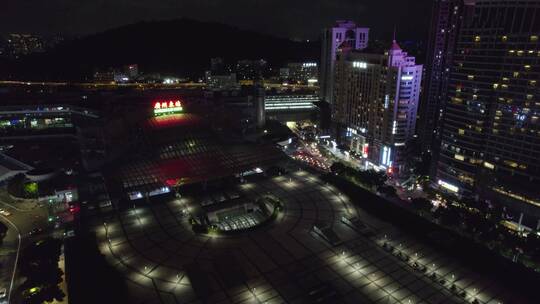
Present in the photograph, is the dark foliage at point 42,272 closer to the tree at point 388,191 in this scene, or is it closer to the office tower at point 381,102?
the tree at point 388,191

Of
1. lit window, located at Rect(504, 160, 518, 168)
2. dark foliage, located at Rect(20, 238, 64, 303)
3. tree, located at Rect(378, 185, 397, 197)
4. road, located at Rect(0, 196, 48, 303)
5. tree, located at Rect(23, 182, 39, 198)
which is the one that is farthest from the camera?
A: tree, located at Rect(23, 182, 39, 198)

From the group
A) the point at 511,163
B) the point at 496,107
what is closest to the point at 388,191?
the point at 511,163

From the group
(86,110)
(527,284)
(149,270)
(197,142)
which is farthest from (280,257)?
(86,110)

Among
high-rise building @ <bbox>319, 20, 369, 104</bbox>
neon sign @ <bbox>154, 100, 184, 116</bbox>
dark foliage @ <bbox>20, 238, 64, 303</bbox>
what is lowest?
dark foliage @ <bbox>20, 238, 64, 303</bbox>

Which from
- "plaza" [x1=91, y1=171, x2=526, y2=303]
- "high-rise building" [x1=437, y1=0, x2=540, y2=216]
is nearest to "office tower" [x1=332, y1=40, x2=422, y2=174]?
"high-rise building" [x1=437, y1=0, x2=540, y2=216]

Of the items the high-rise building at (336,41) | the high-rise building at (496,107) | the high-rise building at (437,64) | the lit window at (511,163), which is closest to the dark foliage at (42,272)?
the high-rise building at (496,107)

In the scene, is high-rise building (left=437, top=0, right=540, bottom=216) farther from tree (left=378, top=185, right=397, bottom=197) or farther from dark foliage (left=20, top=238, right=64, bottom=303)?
dark foliage (left=20, top=238, right=64, bottom=303)
